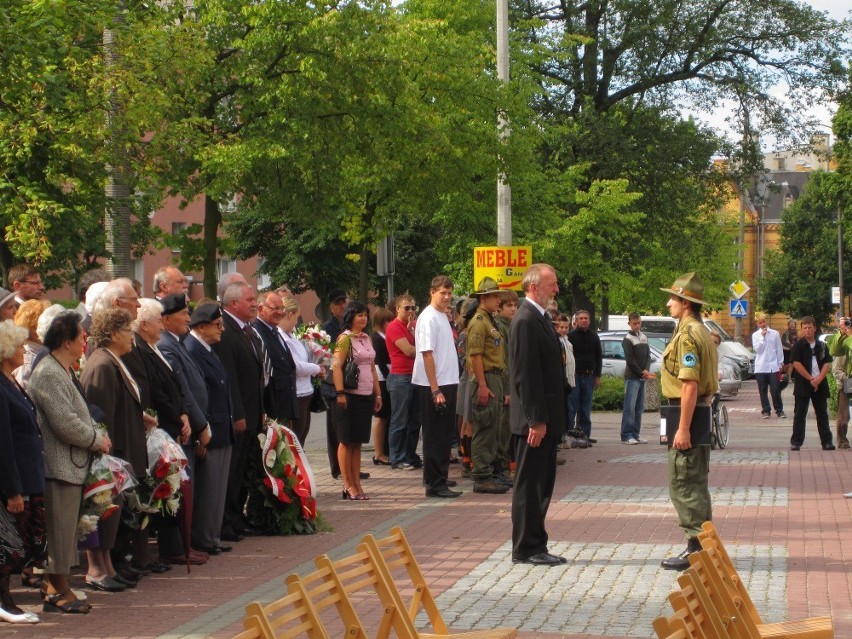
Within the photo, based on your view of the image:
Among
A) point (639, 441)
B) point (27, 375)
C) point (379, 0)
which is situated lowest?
point (639, 441)

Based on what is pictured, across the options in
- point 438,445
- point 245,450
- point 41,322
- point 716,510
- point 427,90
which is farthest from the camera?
point 427,90

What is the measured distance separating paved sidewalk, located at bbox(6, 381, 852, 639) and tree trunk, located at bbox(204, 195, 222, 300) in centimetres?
423

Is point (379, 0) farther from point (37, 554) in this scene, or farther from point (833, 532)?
point (37, 554)

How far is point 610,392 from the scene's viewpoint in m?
29.4

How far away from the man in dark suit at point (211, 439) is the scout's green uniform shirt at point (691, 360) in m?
3.26

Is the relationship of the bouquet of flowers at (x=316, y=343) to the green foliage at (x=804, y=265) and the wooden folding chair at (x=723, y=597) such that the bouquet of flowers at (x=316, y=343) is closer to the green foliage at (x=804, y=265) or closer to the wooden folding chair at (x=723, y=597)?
the wooden folding chair at (x=723, y=597)

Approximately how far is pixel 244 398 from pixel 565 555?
286 centimetres

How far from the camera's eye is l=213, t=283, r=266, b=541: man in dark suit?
36.7 feet

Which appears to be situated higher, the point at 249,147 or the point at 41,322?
the point at 249,147

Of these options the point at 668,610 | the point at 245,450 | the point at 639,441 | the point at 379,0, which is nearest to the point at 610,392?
the point at 639,441

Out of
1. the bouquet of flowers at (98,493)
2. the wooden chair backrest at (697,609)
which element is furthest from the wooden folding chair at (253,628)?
the bouquet of flowers at (98,493)

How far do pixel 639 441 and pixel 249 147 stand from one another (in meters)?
7.35

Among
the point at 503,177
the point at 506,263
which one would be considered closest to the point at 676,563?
the point at 506,263

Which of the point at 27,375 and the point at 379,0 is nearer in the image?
the point at 27,375
